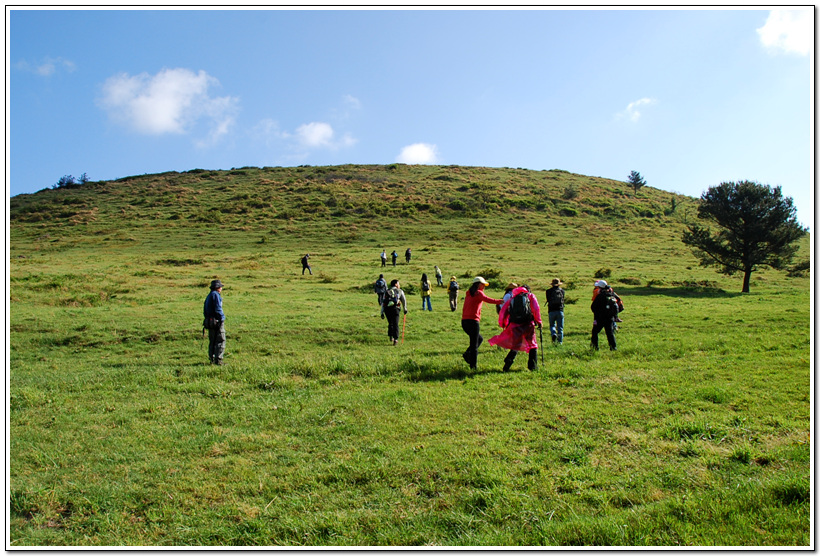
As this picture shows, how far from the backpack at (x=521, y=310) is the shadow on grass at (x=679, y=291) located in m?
20.6

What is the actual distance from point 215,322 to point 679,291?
92.3ft

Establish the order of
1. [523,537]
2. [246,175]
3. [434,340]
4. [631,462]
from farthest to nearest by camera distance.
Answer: [246,175]
[434,340]
[631,462]
[523,537]

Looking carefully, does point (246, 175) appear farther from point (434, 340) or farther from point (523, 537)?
point (523, 537)

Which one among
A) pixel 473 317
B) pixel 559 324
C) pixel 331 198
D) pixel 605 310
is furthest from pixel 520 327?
pixel 331 198

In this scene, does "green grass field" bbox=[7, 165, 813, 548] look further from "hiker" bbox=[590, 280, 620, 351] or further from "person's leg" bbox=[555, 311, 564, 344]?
"person's leg" bbox=[555, 311, 564, 344]

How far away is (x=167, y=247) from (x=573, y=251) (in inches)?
1663

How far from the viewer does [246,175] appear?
325 feet

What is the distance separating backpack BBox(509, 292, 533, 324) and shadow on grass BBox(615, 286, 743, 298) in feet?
67.5

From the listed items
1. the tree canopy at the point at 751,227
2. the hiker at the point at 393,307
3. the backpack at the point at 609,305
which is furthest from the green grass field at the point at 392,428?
the tree canopy at the point at 751,227

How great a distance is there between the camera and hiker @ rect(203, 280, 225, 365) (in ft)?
38.9

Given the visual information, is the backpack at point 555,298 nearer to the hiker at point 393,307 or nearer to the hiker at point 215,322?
the hiker at point 393,307

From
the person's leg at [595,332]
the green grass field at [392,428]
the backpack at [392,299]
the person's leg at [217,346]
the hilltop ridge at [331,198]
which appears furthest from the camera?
the hilltop ridge at [331,198]

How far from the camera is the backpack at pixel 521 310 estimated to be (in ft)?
33.8

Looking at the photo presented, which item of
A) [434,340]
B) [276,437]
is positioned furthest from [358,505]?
[434,340]
